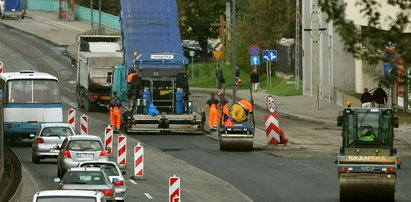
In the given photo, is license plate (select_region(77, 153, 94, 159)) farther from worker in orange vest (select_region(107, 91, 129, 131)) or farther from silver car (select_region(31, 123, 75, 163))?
worker in orange vest (select_region(107, 91, 129, 131))

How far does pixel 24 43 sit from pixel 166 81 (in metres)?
47.6

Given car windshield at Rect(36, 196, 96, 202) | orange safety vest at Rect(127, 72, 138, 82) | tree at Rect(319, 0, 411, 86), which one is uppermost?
tree at Rect(319, 0, 411, 86)

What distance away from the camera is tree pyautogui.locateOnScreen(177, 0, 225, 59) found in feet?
363

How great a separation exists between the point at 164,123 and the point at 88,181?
2323 cm

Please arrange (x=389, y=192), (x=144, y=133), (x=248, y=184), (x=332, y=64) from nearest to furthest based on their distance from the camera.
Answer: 1. (x=389, y=192)
2. (x=248, y=184)
3. (x=144, y=133)
4. (x=332, y=64)

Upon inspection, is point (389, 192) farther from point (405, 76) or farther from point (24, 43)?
point (24, 43)

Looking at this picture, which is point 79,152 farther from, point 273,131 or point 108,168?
point 273,131

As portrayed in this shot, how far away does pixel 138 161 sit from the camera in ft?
126

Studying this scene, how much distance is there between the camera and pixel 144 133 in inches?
2133

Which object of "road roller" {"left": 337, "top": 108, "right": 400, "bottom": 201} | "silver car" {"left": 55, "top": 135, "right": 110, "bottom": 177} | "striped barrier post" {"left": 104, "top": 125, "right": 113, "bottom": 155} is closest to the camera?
"road roller" {"left": 337, "top": 108, "right": 400, "bottom": 201}

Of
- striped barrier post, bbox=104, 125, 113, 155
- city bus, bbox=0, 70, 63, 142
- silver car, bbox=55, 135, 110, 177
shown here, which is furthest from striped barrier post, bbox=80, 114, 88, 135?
silver car, bbox=55, 135, 110, 177

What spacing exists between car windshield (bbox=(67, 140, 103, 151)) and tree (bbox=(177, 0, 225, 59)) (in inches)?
2806

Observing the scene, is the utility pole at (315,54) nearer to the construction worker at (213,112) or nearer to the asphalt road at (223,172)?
the asphalt road at (223,172)

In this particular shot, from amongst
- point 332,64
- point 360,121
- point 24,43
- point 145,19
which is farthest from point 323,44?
point 360,121
